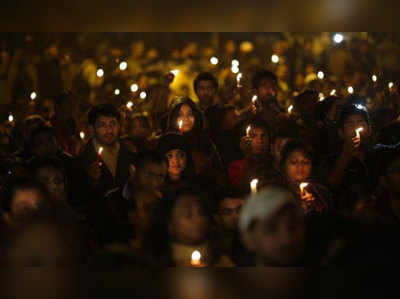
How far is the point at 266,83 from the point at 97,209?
5.97 ft

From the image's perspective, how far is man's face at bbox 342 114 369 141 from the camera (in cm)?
310

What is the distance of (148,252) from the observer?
1938 mm

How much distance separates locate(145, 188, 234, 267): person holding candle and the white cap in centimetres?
29

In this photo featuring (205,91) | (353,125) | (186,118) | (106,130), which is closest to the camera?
(353,125)

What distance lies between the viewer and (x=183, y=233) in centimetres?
207

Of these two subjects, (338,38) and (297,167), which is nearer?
(297,167)

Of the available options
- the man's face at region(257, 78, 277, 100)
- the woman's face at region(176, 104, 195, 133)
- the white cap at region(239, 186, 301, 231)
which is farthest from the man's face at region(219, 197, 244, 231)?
the man's face at region(257, 78, 277, 100)

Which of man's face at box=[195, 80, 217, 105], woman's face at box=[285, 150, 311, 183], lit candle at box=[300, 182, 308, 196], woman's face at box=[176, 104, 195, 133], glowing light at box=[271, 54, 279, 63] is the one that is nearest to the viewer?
lit candle at box=[300, 182, 308, 196]

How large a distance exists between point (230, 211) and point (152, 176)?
369 mm

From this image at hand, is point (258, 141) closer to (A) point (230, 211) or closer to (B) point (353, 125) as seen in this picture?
(B) point (353, 125)

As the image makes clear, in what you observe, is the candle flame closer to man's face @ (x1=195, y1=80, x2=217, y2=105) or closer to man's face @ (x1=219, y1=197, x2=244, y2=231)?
man's face @ (x1=219, y1=197, x2=244, y2=231)

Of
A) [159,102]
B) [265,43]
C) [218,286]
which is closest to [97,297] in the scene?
[218,286]

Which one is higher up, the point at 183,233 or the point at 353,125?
the point at 353,125

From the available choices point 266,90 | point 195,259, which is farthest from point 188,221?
point 266,90
